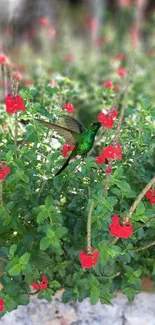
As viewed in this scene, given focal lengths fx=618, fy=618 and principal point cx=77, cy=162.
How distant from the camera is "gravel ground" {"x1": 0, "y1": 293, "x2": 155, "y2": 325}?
2660mm

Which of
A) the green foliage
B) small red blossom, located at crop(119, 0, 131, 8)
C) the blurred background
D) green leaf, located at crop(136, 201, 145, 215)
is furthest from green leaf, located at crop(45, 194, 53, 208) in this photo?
small red blossom, located at crop(119, 0, 131, 8)

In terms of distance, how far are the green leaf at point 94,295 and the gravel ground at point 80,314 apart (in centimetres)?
40

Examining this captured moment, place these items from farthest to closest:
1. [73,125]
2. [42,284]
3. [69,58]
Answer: [69,58] → [73,125] → [42,284]

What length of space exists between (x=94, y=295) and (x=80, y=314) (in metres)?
0.42

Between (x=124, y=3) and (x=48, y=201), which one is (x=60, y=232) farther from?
→ (x=124, y=3)

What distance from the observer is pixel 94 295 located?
2.31 metres

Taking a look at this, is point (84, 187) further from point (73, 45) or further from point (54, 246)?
point (73, 45)

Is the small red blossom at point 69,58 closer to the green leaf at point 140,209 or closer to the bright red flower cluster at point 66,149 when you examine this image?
the bright red flower cluster at point 66,149

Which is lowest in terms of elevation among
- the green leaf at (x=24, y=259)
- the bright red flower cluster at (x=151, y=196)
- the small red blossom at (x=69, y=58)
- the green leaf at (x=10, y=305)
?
the green leaf at (x=10, y=305)

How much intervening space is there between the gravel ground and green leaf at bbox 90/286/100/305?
0.40m

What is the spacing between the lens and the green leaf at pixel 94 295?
90.4 inches

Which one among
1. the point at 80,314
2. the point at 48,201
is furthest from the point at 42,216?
the point at 80,314

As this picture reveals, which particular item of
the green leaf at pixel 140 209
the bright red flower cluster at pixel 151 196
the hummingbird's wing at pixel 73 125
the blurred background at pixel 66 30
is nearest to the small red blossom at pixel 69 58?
the blurred background at pixel 66 30

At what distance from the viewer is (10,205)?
92.0 inches
